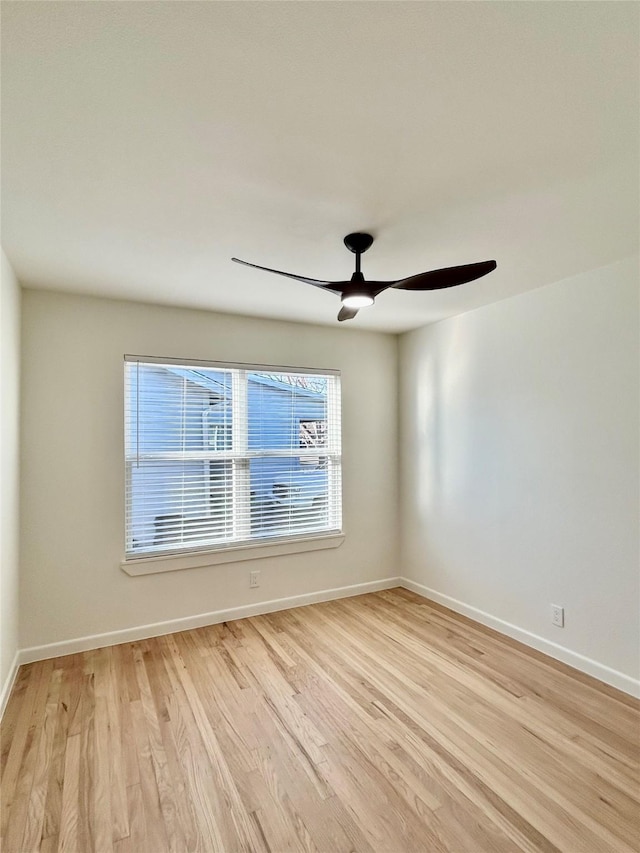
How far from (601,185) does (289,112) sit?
1.32m

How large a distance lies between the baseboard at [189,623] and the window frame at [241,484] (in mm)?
400

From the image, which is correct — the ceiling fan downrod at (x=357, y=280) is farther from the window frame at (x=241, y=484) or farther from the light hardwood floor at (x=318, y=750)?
the light hardwood floor at (x=318, y=750)

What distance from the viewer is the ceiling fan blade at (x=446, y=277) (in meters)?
1.97

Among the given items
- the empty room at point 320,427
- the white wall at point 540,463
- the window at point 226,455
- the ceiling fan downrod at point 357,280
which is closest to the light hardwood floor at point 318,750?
the empty room at point 320,427

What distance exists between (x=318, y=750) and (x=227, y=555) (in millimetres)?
1769

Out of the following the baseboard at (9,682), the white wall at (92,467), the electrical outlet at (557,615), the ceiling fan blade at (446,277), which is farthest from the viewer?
the white wall at (92,467)

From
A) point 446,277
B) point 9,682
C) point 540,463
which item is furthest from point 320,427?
point 9,682

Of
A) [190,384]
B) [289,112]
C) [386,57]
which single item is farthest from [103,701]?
[386,57]

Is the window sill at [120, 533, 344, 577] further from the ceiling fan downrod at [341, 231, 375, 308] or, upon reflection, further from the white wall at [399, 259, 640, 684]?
the ceiling fan downrod at [341, 231, 375, 308]

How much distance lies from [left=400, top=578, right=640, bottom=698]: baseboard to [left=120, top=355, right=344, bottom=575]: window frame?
1051 millimetres

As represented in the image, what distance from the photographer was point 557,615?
294 cm

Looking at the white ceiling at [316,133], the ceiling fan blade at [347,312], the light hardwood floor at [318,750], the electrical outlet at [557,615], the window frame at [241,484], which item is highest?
the white ceiling at [316,133]

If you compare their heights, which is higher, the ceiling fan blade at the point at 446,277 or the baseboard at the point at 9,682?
the ceiling fan blade at the point at 446,277

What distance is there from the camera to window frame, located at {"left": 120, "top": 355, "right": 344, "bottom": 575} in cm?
336
